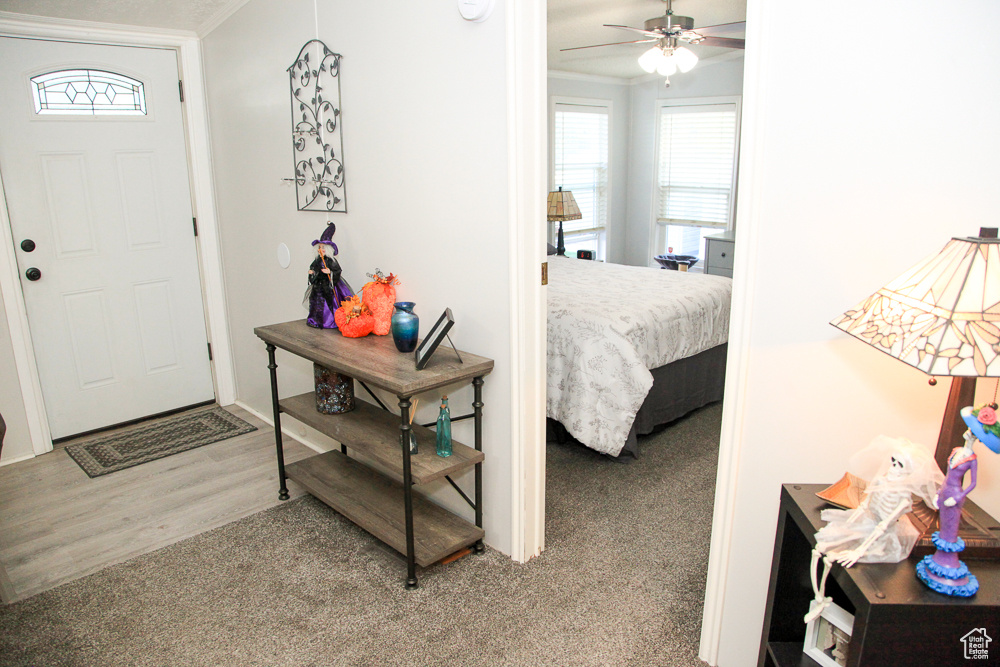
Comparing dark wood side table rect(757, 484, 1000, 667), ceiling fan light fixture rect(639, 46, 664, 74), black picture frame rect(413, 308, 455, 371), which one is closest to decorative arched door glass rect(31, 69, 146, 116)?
black picture frame rect(413, 308, 455, 371)

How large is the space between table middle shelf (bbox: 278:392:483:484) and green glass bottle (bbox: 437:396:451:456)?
25 millimetres

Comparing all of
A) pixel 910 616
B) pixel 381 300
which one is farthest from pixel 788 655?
pixel 381 300

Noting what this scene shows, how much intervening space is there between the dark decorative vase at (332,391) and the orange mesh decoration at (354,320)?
21cm

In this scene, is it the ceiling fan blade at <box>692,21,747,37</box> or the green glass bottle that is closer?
the green glass bottle

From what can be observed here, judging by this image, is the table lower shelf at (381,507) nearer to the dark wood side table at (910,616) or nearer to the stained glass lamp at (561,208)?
the dark wood side table at (910,616)

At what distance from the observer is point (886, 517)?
114 centimetres

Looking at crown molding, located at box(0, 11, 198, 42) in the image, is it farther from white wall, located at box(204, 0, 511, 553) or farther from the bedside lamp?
the bedside lamp

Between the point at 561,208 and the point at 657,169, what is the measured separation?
56.9 inches

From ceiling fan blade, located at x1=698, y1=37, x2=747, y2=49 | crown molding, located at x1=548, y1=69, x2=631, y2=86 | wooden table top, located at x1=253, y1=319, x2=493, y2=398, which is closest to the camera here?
wooden table top, located at x1=253, y1=319, x2=493, y2=398

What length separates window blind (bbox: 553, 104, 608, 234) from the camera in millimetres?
5965

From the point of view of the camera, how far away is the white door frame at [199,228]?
3178 millimetres

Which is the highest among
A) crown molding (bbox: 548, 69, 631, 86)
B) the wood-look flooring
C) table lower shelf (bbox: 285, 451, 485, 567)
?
crown molding (bbox: 548, 69, 631, 86)

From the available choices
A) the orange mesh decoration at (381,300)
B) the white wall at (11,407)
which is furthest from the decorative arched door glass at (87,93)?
the orange mesh decoration at (381,300)

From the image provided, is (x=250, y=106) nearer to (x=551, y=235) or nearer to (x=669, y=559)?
(x=669, y=559)
